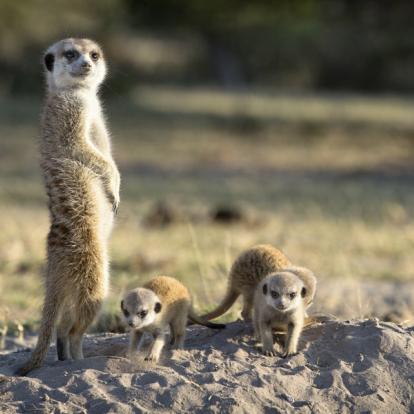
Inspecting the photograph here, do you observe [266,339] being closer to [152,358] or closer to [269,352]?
[269,352]

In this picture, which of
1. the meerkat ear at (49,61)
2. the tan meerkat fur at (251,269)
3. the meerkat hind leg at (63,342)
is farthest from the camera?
the meerkat ear at (49,61)

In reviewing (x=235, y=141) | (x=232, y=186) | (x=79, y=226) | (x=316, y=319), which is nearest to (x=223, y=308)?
(x=316, y=319)

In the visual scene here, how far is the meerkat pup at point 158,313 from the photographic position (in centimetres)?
457

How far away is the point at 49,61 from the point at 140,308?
1727 mm

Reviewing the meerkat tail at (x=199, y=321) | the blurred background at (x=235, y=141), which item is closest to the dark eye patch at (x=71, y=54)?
the blurred background at (x=235, y=141)

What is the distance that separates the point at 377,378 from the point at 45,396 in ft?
5.21

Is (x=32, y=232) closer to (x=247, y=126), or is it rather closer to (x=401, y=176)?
(x=401, y=176)

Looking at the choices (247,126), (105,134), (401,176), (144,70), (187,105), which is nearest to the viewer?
(105,134)

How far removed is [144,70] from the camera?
31.5m

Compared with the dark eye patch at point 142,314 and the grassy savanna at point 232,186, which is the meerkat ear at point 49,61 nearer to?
the dark eye patch at point 142,314

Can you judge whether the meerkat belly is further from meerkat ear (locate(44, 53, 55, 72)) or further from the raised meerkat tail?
the raised meerkat tail

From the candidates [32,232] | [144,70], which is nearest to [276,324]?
[32,232]

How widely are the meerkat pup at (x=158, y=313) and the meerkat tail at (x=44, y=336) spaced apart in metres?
0.38

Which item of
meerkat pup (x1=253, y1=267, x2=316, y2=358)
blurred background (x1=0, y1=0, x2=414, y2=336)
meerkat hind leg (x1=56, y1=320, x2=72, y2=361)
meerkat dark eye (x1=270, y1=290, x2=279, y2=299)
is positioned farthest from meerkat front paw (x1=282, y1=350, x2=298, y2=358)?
blurred background (x1=0, y1=0, x2=414, y2=336)
